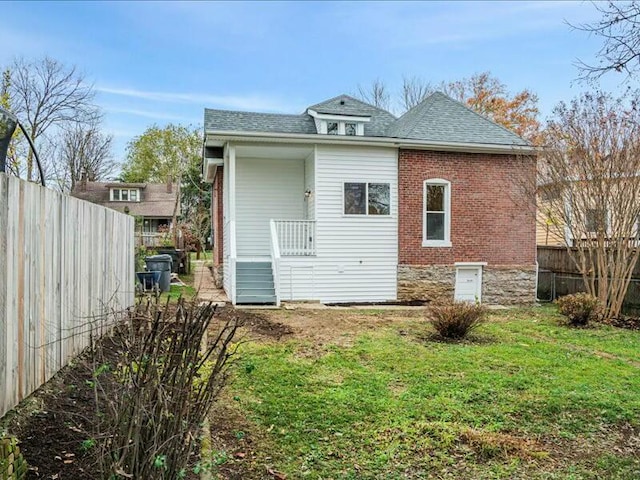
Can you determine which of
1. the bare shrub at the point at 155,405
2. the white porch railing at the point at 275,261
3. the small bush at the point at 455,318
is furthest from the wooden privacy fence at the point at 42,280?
the white porch railing at the point at 275,261

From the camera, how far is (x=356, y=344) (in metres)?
7.50

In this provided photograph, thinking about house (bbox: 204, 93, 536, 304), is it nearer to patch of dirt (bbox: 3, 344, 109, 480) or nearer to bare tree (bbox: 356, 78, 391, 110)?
patch of dirt (bbox: 3, 344, 109, 480)

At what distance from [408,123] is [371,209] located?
346cm

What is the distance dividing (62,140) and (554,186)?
33.1m

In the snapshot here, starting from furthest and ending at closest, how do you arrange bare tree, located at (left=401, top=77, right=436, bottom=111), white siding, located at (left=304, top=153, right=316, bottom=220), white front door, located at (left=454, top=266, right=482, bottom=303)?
bare tree, located at (left=401, top=77, right=436, bottom=111) → white front door, located at (left=454, top=266, right=482, bottom=303) → white siding, located at (left=304, top=153, right=316, bottom=220)

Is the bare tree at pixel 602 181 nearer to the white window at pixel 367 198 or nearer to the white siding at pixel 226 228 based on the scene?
the white window at pixel 367 198

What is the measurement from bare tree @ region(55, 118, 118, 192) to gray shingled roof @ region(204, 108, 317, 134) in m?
20.7

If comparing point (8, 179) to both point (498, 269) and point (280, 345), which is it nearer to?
point (280, 345)

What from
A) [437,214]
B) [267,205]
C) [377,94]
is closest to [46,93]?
[267,205]

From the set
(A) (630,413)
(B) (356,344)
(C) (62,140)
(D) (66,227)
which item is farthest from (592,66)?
(C) (62,140)

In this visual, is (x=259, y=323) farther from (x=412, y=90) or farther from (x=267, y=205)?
(x=412, y=90)

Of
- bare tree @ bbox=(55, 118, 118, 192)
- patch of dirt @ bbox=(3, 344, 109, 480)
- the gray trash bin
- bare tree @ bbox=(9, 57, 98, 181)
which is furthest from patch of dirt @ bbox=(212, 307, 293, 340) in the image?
bare tree @ bbox=(55, 118, 118, 192)

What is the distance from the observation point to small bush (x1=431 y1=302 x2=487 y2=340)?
312 inches

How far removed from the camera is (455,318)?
7902 mm
